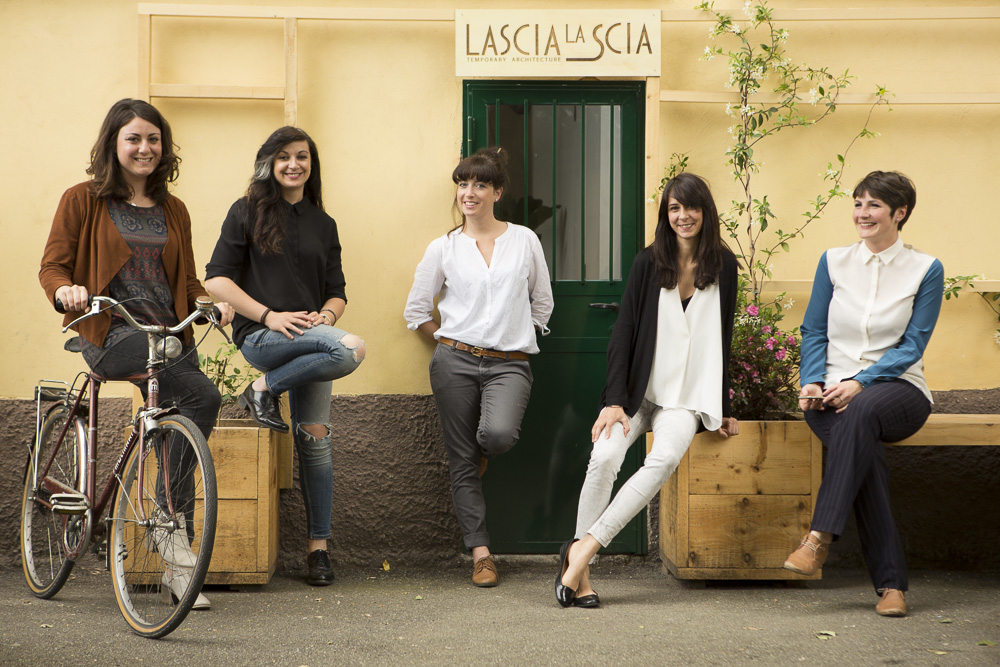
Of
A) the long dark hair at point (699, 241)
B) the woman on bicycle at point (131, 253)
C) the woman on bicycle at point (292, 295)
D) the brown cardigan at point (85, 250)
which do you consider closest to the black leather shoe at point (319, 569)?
the woman on bicycle at point (292, 295)

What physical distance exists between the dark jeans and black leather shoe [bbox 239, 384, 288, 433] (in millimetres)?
2196

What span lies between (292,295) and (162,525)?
114cm

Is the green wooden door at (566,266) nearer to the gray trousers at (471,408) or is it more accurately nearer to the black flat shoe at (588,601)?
the gray trousers at (471,408)

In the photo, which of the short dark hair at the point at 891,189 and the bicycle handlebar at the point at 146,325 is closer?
the bicycle handlebar at the point at 146,325

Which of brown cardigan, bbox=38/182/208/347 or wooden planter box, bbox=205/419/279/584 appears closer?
brown cardigan, bbox=38/182/208/347

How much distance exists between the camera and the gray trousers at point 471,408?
411cm

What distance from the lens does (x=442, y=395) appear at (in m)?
4.18

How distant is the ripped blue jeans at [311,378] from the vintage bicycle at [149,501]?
477mm

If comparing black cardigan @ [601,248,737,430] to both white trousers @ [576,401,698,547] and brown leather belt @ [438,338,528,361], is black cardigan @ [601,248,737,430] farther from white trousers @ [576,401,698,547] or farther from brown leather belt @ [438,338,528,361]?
brown leather belt @ [438,338,528,361]

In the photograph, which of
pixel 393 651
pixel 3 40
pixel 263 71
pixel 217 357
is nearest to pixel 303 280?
pixel 217 357

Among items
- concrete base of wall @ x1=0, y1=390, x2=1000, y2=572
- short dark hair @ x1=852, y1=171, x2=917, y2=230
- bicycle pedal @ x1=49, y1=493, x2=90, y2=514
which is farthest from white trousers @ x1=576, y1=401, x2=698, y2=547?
bicycle pedal @ x1=49, y1=493, x2=90, y2=514

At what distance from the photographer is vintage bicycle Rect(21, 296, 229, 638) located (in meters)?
3.13

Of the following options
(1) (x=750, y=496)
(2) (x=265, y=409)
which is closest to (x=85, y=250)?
(2) (x=265, y=409)

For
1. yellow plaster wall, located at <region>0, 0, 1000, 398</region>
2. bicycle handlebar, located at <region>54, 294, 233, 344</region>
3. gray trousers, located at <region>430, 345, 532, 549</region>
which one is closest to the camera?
bicycle handlebar, located at <region>54, 294, 233, 344</region>
